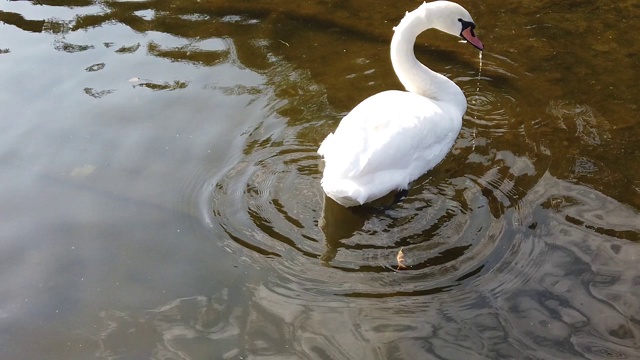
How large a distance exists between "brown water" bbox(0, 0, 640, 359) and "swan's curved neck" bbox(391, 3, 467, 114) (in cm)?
32

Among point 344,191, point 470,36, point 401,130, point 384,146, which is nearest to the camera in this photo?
point 344,191

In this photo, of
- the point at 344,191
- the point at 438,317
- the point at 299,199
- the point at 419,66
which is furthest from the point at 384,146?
the point at 438,317

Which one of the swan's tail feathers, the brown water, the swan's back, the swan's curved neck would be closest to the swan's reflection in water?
the brown water

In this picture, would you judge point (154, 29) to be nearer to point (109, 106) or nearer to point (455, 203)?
point (109, 106)

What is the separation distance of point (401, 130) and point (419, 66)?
829 millimetres

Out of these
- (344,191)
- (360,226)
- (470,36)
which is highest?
(470,36)

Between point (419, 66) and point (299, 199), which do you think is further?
point (419, 66)

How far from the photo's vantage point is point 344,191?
4.18m

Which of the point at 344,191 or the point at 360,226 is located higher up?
the point at 344,191

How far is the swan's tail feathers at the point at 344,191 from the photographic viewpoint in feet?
13.7

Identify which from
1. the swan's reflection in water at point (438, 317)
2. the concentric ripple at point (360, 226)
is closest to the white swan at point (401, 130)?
the concentric ripple at point (360, 226)

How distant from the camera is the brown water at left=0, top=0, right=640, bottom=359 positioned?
12.4 ft

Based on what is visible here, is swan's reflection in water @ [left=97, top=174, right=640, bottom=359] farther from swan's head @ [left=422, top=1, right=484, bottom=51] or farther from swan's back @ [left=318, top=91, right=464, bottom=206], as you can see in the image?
swan's head @ [left=422, top=1, right=484, bottom=51]

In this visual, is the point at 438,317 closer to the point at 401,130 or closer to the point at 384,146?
the point at 384,146
